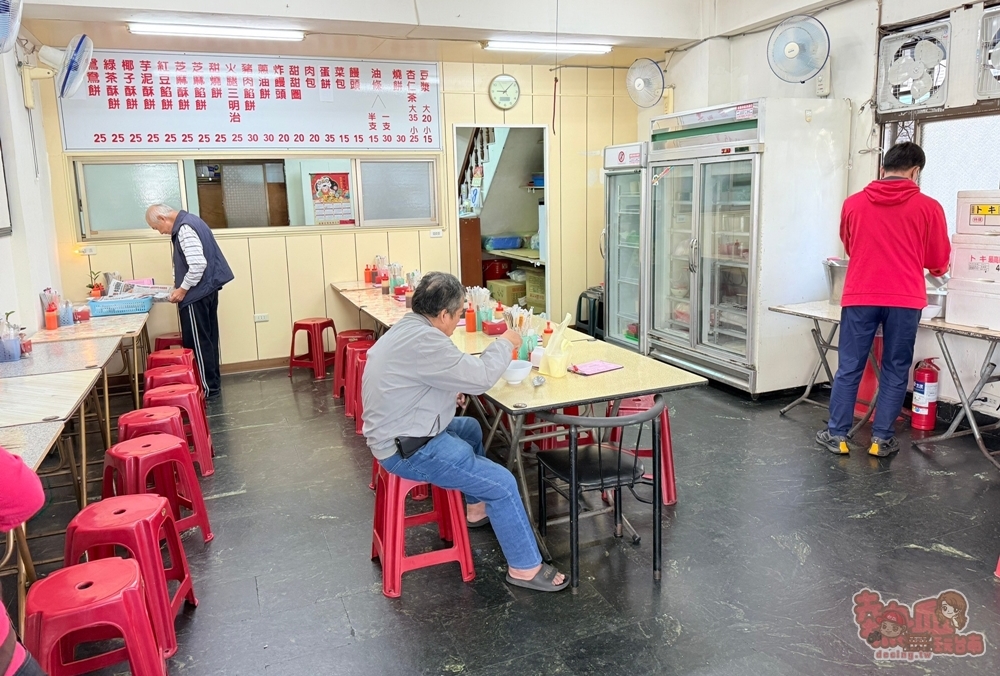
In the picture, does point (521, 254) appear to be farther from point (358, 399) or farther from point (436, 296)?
point (436, 296)

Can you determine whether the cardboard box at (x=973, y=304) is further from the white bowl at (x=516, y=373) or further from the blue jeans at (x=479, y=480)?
the blue jeans at (x=479, y=480)

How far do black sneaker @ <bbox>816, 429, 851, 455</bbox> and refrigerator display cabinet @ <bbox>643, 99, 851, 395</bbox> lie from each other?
3.09 feet

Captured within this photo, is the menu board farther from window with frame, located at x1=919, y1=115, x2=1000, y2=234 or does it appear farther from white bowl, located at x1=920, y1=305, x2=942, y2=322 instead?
white bowl, located at x1=920, y1=305, x2=942, y2=322

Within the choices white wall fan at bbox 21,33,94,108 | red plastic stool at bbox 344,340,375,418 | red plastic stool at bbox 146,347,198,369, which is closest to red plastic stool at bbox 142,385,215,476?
red plastic stool at bbox 146,347,198,369

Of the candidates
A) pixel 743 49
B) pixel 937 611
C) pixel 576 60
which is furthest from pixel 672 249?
pixel 937 611

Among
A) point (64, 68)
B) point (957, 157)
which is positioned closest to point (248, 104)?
point (64, 68)

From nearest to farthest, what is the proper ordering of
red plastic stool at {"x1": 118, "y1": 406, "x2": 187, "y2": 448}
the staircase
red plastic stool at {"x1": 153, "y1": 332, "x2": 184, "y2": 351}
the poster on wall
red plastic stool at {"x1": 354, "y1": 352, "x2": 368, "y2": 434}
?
red plastic stool at {"x1": 118, "y1": 406, "x2": 187, "y2": 448} < red plastic stool at {"x1": 354, "y1": 352, "x2": 368, "y2": 434} < red plastic stool at {"x1": 153, "y1": 332, "x2": 184, "y2": 351} < the poster on wall < the staircase

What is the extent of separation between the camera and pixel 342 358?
20.1 ft

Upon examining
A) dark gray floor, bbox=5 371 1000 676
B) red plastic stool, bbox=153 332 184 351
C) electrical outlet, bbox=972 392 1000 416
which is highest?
red plastic stool, bbox=153 332 184 351

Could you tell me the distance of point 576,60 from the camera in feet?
24.8

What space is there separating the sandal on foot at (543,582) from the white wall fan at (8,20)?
3.16 metres

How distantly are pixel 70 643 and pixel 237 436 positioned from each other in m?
2.59

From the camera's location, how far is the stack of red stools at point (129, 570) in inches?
81.7

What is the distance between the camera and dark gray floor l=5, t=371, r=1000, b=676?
257cm
